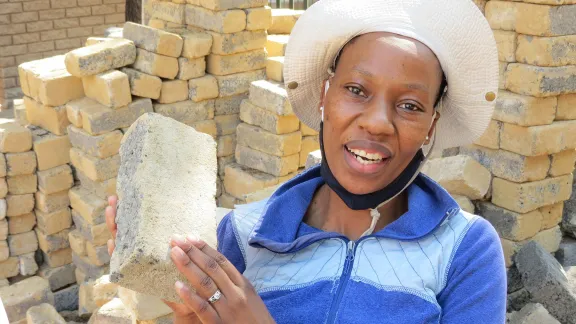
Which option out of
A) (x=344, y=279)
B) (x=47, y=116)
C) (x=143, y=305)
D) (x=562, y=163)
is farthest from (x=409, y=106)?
(x=47, y=116)

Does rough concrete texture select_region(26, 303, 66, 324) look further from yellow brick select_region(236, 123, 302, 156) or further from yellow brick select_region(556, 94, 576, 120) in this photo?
yellow brick select_region(556, 94, 576, 120)

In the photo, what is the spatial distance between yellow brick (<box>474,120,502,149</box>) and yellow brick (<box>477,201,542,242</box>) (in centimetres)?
45

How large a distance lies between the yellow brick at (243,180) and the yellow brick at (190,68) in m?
0.99

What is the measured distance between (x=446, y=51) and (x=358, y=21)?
0.87 feet

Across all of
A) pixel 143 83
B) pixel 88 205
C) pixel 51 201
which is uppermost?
pixel 143 83

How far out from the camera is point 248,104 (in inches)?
267

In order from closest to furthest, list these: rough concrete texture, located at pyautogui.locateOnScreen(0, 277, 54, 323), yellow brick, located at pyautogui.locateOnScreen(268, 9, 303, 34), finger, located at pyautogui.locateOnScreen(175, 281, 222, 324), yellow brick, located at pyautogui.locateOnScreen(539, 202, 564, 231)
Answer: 1. finger, located at pyautogui.locateOnScreen(175, 281, 222, 324)
2. yellow brick, located at pyautogui.locateOnScreen(539, 202, 564, 231)
3. rough concrete texture, located at pyautogui.locateOnScreen(0, 277, 54, 323)
4. yellow brick, located at pyautogui.locateOnScreen(268, 9, 303, 34)

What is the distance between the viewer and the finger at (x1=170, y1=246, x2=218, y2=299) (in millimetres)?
1681

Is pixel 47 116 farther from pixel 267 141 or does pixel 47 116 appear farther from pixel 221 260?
pixel 221 260

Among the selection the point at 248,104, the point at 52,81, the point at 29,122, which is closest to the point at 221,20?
the point at 248,104

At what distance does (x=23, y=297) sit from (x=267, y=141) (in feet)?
8.36

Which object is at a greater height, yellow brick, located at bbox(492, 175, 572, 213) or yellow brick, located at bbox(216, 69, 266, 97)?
yellow brick, located at bbox(216, 69, 266, 97)

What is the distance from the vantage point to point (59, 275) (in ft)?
22.1

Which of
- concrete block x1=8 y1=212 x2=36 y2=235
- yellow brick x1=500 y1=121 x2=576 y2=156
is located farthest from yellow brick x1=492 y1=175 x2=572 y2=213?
concrete block x1=8 y1=212 x2=36 y2=235
